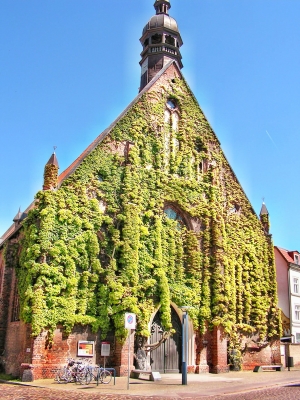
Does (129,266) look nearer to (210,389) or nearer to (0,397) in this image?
(210,389)

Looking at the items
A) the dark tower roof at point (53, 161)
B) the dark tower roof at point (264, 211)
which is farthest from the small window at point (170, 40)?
the dark tower roof at point (53, 161)

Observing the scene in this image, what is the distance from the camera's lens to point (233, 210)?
33.1 meters

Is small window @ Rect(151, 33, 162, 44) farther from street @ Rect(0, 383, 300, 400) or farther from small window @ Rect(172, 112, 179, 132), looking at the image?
street @ Rect(0, 383, 300, 400)

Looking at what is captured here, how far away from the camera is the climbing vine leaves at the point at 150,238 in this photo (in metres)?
24.1

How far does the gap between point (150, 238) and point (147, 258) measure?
1.30 m

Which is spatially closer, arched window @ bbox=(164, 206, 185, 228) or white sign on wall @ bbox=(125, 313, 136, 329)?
white sign on wall @ bbox=(125, 313, 136, 329)

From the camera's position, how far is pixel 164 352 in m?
26.6

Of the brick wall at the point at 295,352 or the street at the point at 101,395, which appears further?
the brick wall at the point at 295,352

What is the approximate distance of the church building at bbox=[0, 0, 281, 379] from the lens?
23.7m

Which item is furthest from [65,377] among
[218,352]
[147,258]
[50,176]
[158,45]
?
[158,45]

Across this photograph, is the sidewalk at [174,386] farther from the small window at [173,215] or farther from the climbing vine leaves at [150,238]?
the small window at [173,215]

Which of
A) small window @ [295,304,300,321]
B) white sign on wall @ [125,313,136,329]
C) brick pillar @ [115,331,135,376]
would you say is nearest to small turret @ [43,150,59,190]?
brick pillar @ [115,331,135,376]

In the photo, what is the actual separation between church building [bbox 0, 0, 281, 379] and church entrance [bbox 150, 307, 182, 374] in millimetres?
58

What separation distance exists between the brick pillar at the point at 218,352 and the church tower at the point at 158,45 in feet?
71.5
